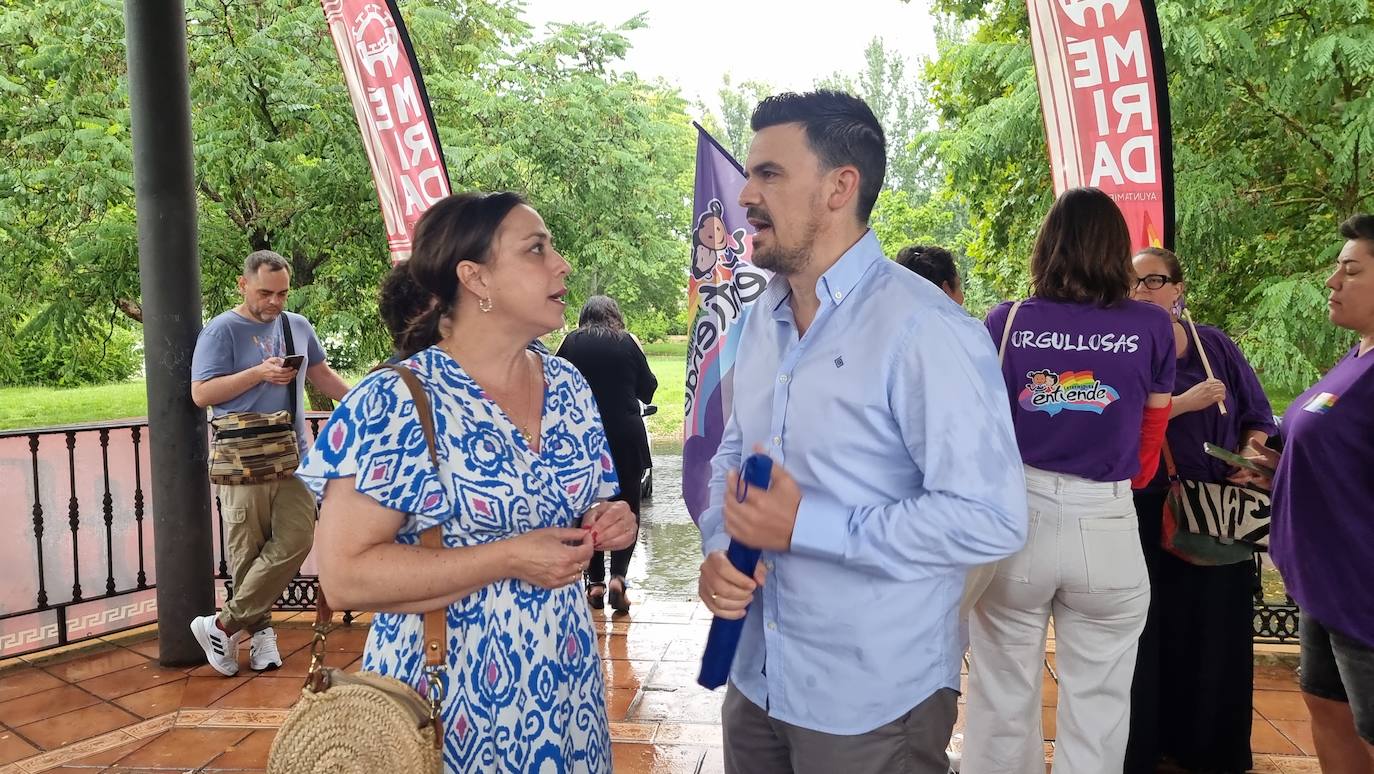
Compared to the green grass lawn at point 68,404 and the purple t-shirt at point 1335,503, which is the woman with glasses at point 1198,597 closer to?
the purple t-shirt at point 1335,503

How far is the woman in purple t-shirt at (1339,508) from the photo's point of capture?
212 centimetres

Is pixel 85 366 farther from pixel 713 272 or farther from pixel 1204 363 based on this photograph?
pixel 1204 363

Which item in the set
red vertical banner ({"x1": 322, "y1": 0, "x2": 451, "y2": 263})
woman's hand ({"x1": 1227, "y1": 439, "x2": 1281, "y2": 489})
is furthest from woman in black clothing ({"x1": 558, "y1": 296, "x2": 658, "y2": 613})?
woman's hand ({"x1": 1227, "y1": 439, "x2": 1281, "y2": 489})

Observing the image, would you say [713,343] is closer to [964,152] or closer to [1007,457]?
[1007,457]

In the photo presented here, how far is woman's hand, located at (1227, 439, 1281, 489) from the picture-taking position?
2586 millimetres

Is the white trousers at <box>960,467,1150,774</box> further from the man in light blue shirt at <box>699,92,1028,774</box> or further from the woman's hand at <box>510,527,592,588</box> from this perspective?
the woman's hand at <box>510,527,592,588</box>

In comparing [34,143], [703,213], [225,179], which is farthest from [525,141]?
[703,213]

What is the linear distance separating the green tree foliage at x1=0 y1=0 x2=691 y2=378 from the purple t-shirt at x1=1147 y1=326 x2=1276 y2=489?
614 centimetres

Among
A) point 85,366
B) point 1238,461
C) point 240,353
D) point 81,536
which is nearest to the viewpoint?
point 1238,461

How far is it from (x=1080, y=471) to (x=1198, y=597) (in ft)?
3.39

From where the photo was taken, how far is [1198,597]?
3.00 m

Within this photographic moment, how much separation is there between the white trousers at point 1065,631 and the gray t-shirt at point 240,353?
2.97m

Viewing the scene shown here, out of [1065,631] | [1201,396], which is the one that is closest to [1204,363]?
[1201,396]

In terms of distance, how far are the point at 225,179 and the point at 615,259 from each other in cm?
344
